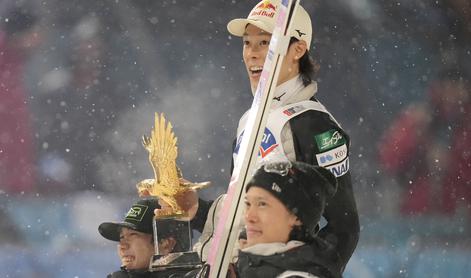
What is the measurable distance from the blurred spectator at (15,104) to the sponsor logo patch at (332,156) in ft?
8.98

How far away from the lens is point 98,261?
172 inches

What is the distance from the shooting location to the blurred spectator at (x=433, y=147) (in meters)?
4.57

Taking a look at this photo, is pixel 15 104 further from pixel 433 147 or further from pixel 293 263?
pixel 293 263

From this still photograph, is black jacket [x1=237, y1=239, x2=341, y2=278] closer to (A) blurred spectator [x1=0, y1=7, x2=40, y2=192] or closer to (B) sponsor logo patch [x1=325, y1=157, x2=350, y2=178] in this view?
(B) sponsor logo patch [x1=325, y1=157, x2=350, y2=178]

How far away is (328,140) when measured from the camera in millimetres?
2076

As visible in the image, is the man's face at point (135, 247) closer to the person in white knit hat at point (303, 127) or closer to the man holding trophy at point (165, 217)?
the man holding trophy at point (165, 217)

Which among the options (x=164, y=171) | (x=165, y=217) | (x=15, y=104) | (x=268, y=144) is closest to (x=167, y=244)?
(x=165, y=217)

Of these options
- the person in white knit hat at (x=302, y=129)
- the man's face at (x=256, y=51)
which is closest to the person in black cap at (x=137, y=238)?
the person in white knit hat at (x=302, y=129)

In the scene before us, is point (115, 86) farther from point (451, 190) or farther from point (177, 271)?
point (177, 271)

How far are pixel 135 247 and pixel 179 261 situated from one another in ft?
1.59

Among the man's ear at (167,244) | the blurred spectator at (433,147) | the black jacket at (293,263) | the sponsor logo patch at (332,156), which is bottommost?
the blurred spectator at (433,147)

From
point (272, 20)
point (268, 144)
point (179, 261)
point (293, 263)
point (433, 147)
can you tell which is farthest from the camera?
point (433, 147)

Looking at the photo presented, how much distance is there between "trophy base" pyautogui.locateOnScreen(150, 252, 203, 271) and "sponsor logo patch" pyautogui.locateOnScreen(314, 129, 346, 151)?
1.16ft

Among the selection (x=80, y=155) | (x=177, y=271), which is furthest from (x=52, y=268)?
(x=177, y=271)
